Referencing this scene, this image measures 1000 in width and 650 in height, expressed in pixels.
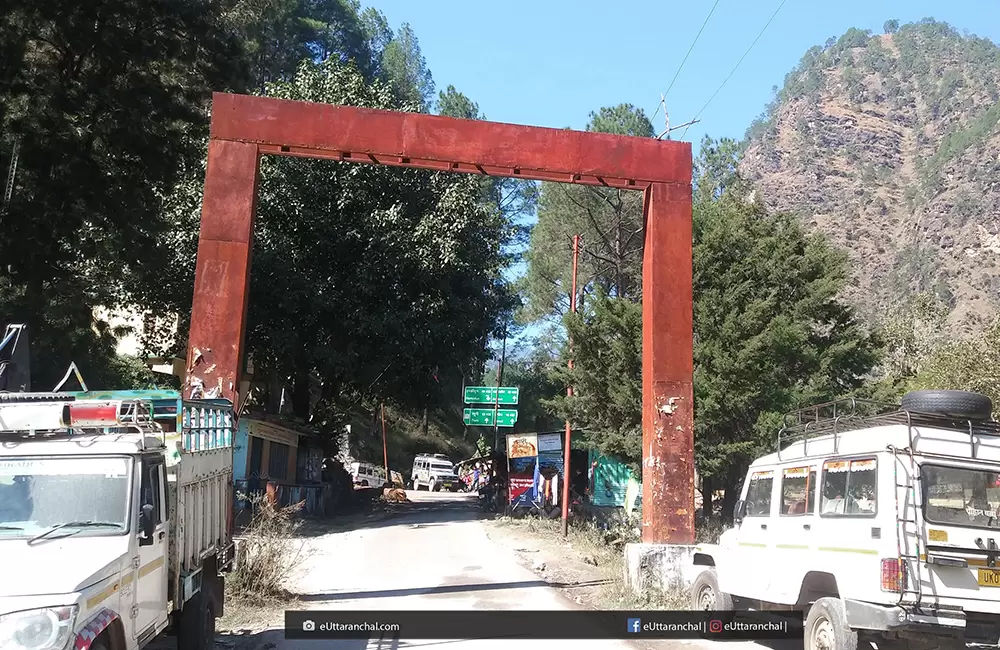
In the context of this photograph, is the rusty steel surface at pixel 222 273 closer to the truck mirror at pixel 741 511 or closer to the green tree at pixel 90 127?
the green tree at pixel 90 127

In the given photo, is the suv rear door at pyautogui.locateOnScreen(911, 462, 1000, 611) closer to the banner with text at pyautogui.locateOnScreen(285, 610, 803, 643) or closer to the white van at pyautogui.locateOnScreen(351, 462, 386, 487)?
the banner with text at pyautogui.locateOnScreen(285, 610, 803, 643)

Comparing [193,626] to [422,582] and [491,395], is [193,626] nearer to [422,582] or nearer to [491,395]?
[422,582]

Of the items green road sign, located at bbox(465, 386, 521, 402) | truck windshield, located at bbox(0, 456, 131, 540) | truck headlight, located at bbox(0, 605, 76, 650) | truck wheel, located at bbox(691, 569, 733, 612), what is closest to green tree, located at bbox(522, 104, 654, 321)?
green road sign, located at bbox(465, 386, 521, 402)

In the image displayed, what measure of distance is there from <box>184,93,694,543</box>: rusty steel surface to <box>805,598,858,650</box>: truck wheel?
531 centimetres

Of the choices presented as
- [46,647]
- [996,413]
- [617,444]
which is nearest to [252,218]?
[46,647]

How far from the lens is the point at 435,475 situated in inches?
2178

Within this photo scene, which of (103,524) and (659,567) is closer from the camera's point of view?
(103,524)

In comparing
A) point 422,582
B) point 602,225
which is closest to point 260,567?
point 422,582

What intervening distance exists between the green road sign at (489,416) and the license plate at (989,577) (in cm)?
2392

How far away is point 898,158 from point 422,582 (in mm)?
126013

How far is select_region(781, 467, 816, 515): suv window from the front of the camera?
8.66 meters

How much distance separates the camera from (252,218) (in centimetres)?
1375

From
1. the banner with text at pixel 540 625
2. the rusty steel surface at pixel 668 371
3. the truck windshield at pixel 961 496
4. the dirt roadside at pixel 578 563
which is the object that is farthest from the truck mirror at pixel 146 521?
the rusty steel surface at pixel 668 371

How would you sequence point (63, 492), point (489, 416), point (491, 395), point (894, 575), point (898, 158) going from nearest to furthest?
point (63, 492) < point (894, 575) < point (491, 395) < point (489, 416) < point (898, 158)
